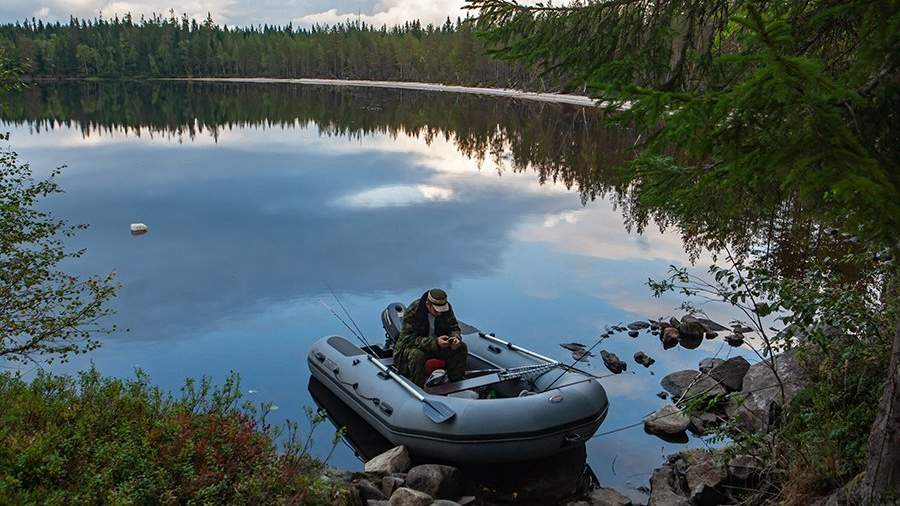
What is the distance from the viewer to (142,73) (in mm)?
122062

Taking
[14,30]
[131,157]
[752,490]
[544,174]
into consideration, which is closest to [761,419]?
[752,490]

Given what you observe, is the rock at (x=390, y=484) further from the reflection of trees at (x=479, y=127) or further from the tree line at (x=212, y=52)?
the tree line at (x=212, y=52)

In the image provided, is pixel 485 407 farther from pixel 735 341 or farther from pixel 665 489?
pixel 735 341

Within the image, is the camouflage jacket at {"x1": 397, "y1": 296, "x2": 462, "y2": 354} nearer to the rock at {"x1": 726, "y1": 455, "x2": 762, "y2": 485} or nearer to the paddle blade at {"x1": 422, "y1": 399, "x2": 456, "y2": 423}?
the paddle blade at {"x1": 422, "y1": 399, "x2": 456, "y2": 423}

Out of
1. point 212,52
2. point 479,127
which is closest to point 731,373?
point 479,127

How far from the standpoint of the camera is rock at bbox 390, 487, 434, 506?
6750 mm

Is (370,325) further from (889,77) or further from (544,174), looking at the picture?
(544,174)

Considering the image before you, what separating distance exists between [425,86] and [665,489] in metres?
92.6

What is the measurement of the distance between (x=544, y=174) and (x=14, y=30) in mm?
136996

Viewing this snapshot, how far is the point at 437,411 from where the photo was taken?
7988 mm

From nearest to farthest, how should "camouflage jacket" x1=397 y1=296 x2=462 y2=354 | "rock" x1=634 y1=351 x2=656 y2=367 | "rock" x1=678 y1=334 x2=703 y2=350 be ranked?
"camouflage jacket" x1=397 y1=296 x2=462 y2=354 < "rock" x1=634 y1=351 x2=656 y2=367 < "rock" x1=678 y1=334 x2=703 y2=350

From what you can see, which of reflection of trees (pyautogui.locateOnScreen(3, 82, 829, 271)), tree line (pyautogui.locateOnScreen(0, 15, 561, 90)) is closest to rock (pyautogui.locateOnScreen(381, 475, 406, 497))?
reflection of trees (pyautogui.locateOnScreen(3, 82, 829, 271))

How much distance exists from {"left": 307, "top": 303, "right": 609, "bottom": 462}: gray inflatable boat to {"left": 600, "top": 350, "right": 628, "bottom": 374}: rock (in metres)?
2.58

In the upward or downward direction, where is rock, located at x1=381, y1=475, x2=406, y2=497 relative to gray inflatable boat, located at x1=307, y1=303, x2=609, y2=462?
downward
